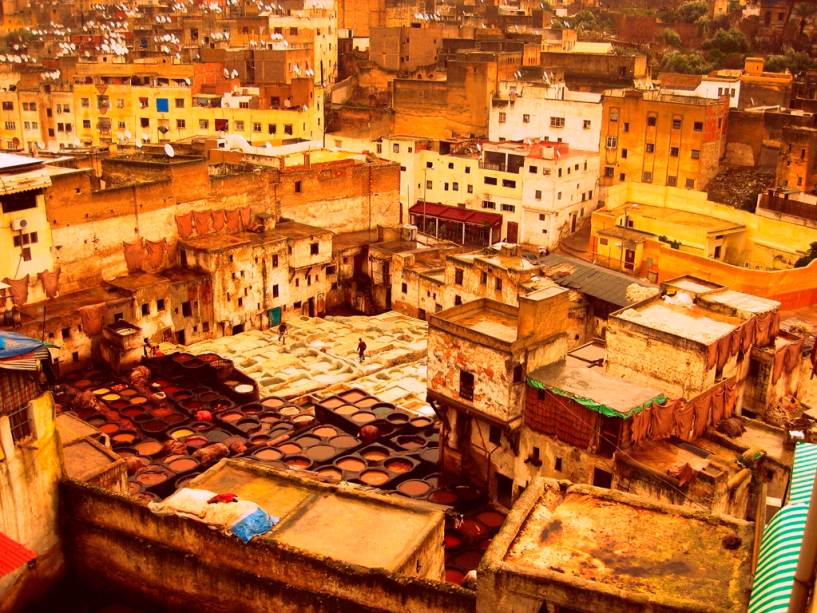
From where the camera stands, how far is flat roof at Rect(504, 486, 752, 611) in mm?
13453

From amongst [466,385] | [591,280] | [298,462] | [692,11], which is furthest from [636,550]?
[692,11]

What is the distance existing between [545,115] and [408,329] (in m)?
25.1

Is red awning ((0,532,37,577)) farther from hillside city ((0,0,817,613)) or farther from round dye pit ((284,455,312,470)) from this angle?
round dye pit ((284,455,312,470))

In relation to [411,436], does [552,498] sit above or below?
above

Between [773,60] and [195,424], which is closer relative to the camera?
[195,424]

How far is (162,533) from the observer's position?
17.6 meters

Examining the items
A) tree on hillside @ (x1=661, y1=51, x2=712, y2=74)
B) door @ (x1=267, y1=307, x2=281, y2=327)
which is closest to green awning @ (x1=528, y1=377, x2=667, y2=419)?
door @ (x1=267, y1=307, x2=281, y2=327)

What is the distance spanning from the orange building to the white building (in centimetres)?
150

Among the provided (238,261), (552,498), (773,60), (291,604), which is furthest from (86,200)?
(773,60)

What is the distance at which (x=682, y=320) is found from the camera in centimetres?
2872

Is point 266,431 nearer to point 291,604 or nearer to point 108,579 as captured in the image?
point 108,579

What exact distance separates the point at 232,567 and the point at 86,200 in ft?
85.0

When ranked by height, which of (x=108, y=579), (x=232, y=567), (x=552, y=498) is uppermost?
(x=552, y=498)

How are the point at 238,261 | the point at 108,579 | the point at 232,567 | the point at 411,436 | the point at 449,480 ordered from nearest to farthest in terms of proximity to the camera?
the point at 232,567, the point at 108,579, the point at 449,480, the point at 411,436, the point at 238,261
